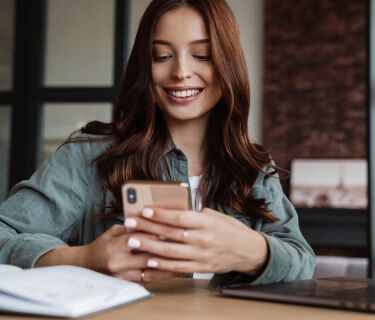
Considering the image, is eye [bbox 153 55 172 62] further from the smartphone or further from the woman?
the smartphone

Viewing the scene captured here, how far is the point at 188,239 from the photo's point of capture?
0.97 metres

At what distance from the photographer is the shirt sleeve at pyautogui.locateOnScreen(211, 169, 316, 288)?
3.85 ft

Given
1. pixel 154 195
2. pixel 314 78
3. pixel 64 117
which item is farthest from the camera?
pixel 314 78

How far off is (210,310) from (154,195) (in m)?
0.18

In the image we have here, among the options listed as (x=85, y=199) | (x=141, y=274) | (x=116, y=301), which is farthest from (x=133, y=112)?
(x=116, y=301)

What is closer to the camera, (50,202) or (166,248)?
(166,248)

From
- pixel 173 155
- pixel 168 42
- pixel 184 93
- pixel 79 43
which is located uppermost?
pixel 79 43

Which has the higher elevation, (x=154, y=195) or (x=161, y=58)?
(x=161, y=58)

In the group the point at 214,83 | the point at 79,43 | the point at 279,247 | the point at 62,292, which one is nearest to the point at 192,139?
the point at 214,83

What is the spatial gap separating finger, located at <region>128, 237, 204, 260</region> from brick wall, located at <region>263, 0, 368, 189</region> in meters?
5.31

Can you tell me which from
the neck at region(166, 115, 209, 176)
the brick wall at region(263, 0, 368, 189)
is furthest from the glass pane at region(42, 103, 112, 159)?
the brick wall at region(263, 0, 368, 189)

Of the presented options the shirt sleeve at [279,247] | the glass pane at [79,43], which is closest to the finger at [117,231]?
the shirt sleeve at [279,247]

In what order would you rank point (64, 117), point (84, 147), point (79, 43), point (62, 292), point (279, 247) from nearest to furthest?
point (62, 292) → point (279, 247) → point (84, 147) → point (64, 117) → point (79, 43)

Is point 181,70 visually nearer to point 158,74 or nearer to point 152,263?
point 158,74
